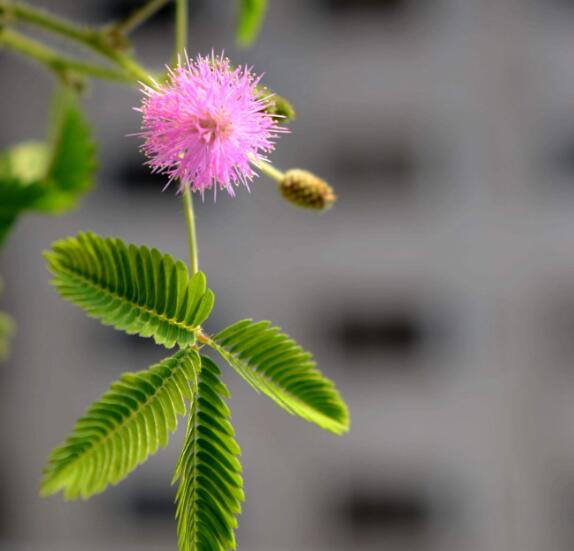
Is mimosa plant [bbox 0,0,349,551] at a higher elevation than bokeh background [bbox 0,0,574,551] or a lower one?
lower

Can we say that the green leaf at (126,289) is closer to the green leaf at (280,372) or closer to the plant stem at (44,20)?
the green leaf at (280,372)

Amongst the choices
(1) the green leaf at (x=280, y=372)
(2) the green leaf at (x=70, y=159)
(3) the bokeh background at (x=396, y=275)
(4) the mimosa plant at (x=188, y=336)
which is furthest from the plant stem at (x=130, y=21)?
(3) the bokeh background at (x=396, y=275)

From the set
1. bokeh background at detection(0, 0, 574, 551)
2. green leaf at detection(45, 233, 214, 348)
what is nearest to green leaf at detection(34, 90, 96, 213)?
green leaf at detection(45, 233, 214, 348)

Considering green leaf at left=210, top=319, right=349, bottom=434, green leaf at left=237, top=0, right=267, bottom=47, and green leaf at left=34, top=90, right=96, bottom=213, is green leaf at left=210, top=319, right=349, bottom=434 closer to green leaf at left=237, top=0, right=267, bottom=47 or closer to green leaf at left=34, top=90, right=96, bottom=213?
green leaf at left=34, top=90, right=96, bottom=213

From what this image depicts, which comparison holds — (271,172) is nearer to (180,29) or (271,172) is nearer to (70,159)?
(180,29)

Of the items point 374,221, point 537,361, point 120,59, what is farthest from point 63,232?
point 120,59

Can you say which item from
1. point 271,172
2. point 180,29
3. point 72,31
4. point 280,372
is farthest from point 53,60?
point 280,372
